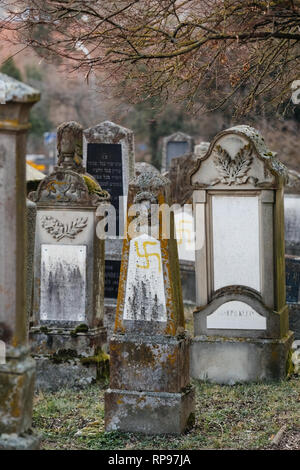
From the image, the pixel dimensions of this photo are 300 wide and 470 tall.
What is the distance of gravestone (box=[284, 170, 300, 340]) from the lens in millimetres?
10539

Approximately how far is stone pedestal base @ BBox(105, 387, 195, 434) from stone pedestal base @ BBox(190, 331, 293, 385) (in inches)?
78.1

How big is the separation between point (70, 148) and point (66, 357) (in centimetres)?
240

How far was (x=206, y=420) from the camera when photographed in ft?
24.7

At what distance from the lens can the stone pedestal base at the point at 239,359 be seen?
29.5ft

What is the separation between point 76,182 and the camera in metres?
9.24

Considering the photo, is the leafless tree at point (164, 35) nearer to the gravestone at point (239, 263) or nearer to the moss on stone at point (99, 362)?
the gravestone at point (239, 263)

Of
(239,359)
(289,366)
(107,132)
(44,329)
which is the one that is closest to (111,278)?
(107,132)

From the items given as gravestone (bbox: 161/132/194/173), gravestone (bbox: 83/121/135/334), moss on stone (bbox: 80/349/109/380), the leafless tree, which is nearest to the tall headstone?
the leafless tree

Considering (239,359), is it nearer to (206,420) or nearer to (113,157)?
(206,420)

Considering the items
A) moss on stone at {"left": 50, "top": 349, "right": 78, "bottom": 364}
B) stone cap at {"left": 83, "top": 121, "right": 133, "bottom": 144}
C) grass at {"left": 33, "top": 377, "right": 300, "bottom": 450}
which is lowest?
grass at {"left": 33, "top": 377, "right": 300, "bottom": 450}

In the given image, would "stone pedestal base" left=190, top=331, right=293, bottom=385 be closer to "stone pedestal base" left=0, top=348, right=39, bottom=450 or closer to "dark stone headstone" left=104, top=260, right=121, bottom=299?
"dark stone headstone" left=104, top=260, right=121, bottom=299

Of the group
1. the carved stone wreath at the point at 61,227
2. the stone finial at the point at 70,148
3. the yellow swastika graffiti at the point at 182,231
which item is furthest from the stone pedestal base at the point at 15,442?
the yellow swastika graffiti at the point at 182,231

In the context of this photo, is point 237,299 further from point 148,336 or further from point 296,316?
point 148,336

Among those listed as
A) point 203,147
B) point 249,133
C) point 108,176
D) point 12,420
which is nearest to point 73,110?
point 203,147
